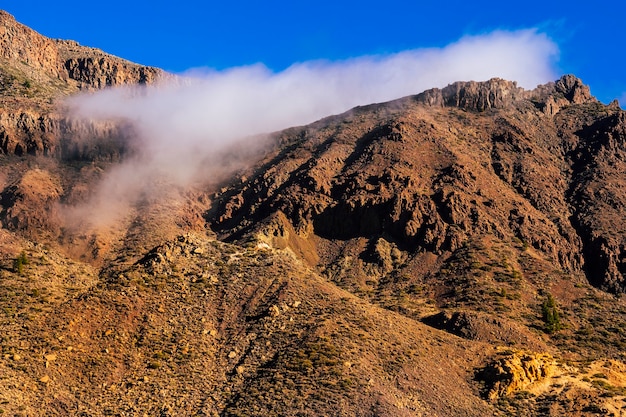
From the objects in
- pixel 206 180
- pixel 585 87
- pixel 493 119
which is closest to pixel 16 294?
pixel 206 180

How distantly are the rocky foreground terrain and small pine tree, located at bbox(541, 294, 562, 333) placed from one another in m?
0.29

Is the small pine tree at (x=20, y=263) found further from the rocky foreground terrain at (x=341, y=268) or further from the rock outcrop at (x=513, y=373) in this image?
the rock outcrop at (x=513, y=373)

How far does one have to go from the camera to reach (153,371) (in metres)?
76.3

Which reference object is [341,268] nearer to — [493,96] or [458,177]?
[458,177]

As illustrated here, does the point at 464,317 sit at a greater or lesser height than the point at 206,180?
lesser

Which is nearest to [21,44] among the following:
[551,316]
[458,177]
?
[458,177]

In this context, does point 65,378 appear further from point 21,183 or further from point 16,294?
point 21,183

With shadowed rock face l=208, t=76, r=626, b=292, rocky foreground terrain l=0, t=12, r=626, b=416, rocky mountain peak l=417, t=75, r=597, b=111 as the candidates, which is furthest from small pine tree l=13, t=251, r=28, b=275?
rocky mountain peak l=417, t=75, r=597, b=111

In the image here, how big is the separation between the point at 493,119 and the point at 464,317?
69726mm

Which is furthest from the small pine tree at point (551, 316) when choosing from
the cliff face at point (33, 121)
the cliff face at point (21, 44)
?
the cliff face at point (21, 44)

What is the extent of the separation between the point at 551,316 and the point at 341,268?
31.8 meters

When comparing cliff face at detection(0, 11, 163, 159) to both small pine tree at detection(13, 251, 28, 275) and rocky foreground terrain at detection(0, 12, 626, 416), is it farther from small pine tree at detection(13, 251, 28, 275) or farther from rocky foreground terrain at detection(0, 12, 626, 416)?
small pine tree at detection(13, 251, 28, 275)

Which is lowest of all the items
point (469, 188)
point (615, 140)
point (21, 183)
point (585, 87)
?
point (21, 183)

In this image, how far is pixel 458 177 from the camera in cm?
12794
